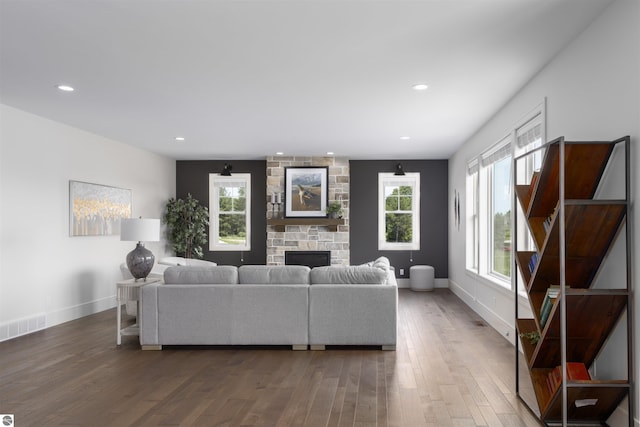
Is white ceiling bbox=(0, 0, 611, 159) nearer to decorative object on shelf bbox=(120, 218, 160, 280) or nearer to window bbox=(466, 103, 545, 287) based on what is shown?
window bbox=(466, 103, 545, 287)

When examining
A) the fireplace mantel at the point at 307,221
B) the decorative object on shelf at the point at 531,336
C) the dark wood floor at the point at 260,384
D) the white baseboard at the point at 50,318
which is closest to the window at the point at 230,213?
the fireplace mantel at the point at 307,221

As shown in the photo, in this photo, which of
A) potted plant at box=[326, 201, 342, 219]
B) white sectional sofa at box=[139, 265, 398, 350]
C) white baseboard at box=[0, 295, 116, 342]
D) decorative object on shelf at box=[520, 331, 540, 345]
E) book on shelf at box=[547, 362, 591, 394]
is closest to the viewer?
book on shelf at box=[547, 362, 591, 394]

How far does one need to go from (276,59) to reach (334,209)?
542 centimetres

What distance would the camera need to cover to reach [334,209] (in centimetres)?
911

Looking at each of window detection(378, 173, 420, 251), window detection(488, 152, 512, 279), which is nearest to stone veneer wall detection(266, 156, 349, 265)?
window detection(378, 173, 420, 251)

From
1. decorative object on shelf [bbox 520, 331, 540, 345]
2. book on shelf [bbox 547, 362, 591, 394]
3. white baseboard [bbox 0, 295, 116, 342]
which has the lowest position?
white baseboard [bbox 0, 295, 116, 342]

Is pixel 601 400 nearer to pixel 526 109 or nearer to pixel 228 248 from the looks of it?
pixel 526 109

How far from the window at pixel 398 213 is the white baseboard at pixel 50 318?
5.05 m

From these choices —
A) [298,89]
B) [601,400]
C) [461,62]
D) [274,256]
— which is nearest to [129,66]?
[298,89]

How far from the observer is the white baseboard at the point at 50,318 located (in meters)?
5.30

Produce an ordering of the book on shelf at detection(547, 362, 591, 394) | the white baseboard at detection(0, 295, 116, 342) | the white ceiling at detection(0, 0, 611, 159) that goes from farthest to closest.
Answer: the white baseboard at detection(0, 295, 116, 342), the white ceiling at detection(0, 0, 611, 159), the book on shelf at detection(547, 362, 591, 394)

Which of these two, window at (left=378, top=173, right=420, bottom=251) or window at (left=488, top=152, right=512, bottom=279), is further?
window at (left=378, top=173, right=420, bottom=251)

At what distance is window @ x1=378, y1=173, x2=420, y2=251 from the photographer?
9625 mm

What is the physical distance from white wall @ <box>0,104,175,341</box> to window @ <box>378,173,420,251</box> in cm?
475
